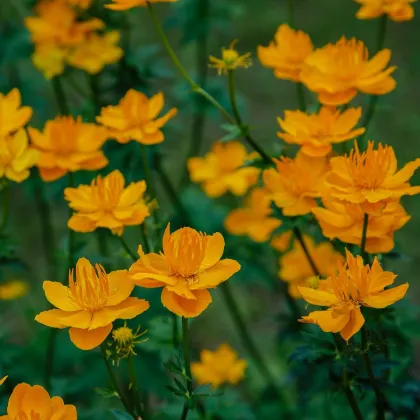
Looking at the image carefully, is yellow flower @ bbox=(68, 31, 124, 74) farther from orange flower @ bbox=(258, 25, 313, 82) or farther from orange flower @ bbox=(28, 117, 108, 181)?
orange flower @ bbox=(258, 25, 313, 82)

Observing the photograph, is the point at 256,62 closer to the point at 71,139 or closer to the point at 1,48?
the point at 1,48

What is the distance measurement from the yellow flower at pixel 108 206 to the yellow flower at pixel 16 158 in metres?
0.15

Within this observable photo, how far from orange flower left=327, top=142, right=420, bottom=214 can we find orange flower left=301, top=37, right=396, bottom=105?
260 mm

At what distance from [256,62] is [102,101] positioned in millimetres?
2402

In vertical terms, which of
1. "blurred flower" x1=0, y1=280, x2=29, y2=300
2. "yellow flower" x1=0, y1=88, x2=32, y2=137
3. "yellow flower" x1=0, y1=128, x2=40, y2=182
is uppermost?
"yellow flower" x1=0, y1=88, x2=32, y2=137

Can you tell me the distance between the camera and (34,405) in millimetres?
1136

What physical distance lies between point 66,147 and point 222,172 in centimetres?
71

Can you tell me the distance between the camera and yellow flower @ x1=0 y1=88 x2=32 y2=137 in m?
1.56

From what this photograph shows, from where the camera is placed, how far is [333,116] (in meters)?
1.47

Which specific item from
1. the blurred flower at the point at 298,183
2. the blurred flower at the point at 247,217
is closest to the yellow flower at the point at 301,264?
the blurred flower at the point at 247,217

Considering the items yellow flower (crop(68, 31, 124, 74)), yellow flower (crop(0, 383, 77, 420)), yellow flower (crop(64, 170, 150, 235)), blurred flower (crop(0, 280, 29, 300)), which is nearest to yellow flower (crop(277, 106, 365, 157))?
yellow flower (crop(64, 170, 150, 235))

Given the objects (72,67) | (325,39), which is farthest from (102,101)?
(325,39)

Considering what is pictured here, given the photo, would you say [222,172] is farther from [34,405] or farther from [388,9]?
[34,405]

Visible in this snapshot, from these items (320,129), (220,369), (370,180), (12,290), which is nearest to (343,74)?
(320,129)
